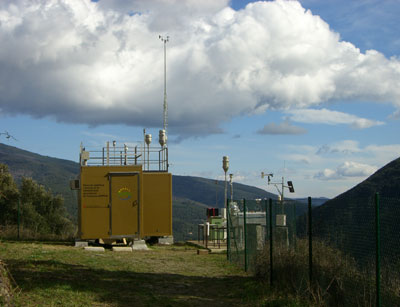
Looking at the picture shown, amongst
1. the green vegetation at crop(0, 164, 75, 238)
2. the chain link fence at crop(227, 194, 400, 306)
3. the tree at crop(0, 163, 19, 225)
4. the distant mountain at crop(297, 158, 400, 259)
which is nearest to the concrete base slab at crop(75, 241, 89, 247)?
the chain link fence at crop(227, 194, 400, 306)

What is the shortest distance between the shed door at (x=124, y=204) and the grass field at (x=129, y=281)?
4307 mm

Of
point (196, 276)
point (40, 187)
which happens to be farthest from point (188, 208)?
point (196, 276)

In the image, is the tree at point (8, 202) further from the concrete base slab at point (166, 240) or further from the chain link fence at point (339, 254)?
the chain link fence at point (339, 254)

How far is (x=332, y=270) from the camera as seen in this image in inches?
333

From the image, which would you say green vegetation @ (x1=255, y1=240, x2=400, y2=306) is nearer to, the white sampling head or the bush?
the bush

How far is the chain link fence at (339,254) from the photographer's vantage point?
6766mm

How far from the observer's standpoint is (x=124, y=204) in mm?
21703

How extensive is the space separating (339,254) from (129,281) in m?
5.53

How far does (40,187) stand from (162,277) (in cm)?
3140

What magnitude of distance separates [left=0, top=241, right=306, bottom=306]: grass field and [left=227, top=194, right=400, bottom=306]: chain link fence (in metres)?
0.55

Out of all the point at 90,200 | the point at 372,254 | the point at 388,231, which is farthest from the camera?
the point at 90,200

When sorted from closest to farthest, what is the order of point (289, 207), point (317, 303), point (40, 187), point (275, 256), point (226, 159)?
point (317, 303) → point (275, 256) → point (289, 207) → point (226, 159) → point (40, 187)

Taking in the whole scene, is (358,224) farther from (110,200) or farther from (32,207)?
(32,207)

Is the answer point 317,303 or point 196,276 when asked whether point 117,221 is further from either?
point 317,303
